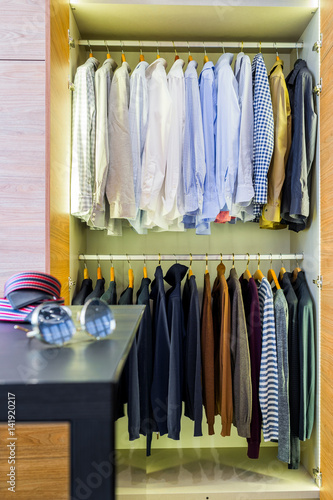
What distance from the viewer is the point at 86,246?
224 cm

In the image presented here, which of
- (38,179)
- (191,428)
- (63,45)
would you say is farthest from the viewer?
(191,428)

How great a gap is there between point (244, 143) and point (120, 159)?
1.74ft

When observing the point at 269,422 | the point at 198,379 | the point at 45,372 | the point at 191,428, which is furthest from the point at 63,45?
the point at 191,428

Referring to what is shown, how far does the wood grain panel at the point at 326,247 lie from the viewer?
1.69 metres

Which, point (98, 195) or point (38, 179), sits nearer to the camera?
point (38, 179)

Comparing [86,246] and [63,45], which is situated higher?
[63,45]

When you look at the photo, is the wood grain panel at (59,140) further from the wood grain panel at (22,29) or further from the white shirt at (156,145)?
the white shirt at (156,145)

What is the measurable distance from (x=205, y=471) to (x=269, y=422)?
0.41 meters

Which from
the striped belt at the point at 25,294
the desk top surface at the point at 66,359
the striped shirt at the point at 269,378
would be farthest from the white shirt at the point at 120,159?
the desk top surface at the point at 66,359

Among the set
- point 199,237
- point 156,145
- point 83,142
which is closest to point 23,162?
point 83,142

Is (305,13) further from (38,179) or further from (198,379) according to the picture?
(198,379)

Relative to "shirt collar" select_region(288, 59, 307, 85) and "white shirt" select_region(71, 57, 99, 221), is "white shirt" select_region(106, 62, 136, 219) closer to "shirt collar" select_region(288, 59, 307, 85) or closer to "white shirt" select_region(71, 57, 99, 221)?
"white shirt" select_region(71, 57, 99, 221)

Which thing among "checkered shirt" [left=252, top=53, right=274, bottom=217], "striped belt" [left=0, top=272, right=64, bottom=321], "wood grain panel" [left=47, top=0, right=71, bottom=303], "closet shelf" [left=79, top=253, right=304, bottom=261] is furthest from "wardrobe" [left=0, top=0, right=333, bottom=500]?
"striped belt" [left=0, top=272, right=64, bottom=321]

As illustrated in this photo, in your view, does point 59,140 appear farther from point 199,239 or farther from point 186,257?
point 199,239
